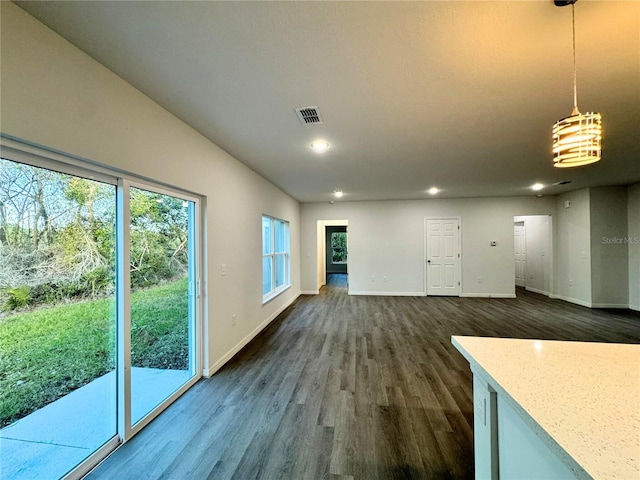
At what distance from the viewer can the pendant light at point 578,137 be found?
4.07 feet

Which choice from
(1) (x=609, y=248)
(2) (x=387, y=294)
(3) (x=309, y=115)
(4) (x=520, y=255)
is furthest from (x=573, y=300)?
(3) (x=309, y=115)

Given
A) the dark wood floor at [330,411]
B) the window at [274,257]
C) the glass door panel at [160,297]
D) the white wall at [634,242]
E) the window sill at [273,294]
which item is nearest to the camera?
the dark wood floor at [330,411]

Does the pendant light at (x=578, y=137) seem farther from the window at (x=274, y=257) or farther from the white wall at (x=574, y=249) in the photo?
the white wall at (x=574, y=249)

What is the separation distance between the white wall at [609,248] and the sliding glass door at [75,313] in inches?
307

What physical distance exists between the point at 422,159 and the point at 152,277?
11.1ft

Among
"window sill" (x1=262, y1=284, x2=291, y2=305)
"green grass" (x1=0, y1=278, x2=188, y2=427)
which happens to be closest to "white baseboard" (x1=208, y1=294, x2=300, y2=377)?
"window sill" (x1=262, y1=284, x2=291, y2=305)

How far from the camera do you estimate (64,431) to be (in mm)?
1642

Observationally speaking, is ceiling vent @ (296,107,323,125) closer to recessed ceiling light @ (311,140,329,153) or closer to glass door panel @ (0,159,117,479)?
recessed ceiling light @ (311,140,329,153)

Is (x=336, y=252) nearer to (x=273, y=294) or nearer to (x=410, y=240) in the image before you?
(x=410, y=240)

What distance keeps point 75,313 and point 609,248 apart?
8441 mm

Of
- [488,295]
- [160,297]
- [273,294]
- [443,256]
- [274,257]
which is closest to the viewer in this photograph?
[160,297]

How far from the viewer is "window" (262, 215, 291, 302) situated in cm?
512

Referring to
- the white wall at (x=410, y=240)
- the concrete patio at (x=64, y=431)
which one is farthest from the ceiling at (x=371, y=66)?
the white wall at (x=410, y=240)

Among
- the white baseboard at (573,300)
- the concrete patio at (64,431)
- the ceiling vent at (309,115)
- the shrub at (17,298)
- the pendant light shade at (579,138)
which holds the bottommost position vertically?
the white baseboard at (573,300)
